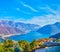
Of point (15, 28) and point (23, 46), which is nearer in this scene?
point (23, 46)

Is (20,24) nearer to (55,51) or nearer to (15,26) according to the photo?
(15,26)

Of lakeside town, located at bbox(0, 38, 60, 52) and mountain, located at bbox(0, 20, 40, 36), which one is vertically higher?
mountain, located at bbox(0, 20, 40, 36)

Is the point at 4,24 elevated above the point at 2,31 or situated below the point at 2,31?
above

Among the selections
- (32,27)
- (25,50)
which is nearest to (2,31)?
(32,27)

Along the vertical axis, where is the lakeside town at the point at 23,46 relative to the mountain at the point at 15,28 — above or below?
below

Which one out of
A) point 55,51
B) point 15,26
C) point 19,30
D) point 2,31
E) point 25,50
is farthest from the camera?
point 15,26

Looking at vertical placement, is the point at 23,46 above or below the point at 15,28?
below

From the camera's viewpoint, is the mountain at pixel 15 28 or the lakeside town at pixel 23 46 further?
the mountain at pixel 15 28

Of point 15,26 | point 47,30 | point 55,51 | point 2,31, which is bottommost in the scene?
point 55,51

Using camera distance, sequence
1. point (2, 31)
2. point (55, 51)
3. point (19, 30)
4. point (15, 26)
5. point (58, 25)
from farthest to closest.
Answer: point (15, 26), point (19, 30), point (2, 31), point (58, 25), point (55, 51)

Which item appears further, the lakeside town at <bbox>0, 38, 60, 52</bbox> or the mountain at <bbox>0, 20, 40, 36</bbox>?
the mountain at <bbox>0, 20, 40, 36</bbox>

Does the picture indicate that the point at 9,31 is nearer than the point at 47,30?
No
